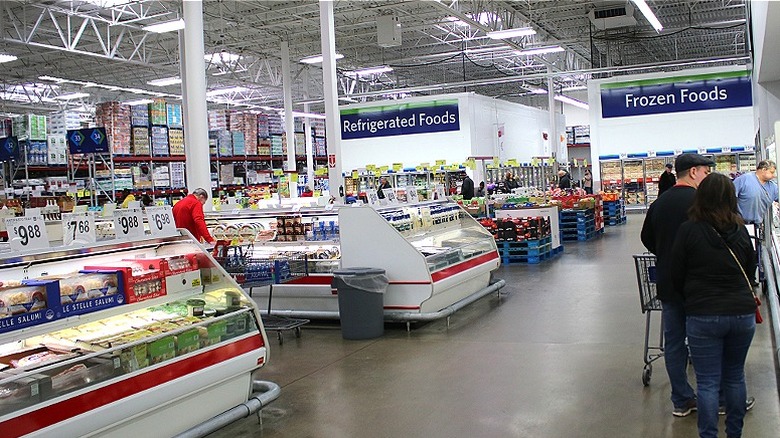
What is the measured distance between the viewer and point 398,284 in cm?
850

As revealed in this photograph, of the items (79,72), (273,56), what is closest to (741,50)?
(273,56)

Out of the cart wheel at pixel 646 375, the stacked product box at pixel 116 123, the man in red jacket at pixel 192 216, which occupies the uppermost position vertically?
the stacked product box at pixel 116 123

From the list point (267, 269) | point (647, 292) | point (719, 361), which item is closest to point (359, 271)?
point (267, 269)

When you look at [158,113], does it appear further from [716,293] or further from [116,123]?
[716,293]

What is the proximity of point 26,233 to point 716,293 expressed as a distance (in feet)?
13.6

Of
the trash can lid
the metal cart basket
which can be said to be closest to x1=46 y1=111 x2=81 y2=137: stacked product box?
the metal cart basket

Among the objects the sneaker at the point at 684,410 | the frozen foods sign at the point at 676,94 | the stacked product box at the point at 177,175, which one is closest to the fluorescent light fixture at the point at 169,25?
the stacked product box at the point at 177,175

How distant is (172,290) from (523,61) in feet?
87.6

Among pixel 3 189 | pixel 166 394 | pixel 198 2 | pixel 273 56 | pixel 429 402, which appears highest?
pixel 273 56

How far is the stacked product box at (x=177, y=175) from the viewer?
1852 centimetres

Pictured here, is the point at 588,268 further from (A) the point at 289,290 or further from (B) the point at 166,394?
(B) the point at 166,394

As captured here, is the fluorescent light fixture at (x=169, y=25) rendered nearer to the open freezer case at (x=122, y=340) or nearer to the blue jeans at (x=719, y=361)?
the open freezer case at (x=122, y=340)

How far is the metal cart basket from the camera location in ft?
26.1

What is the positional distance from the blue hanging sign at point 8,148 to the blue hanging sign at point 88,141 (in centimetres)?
145
